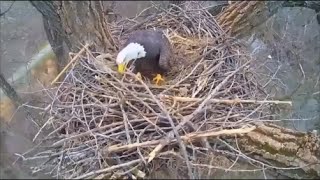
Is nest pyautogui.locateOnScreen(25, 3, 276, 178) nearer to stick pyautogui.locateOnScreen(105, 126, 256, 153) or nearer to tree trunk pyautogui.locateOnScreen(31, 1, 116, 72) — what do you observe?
stick pyautogui.locateOnScreen(105, 126, 256, 153)

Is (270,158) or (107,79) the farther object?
(107,79)

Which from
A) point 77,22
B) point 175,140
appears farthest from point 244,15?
point 175,140

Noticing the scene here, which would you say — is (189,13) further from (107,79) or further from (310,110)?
(310,110)

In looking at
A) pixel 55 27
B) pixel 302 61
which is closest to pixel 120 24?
pixel 55 27

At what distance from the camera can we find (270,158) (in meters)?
2.72

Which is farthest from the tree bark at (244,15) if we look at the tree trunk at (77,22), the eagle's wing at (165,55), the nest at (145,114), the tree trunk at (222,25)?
the tree trunk at (77,22)

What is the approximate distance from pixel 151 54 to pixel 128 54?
25cm

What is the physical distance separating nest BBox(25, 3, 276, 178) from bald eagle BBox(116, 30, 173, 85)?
0.10 metres

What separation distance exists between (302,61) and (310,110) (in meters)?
0.47

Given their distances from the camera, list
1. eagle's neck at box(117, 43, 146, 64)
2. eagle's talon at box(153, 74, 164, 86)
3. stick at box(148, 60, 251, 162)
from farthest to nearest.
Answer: eagle's talon at box(153, 74, 164, 86) → eagle's neck at box(117, 43, 146, 64) → stick at box(148, 60, 251, 162)

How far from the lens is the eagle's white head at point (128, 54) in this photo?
320 centimetres

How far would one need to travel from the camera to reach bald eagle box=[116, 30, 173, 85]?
348 cm

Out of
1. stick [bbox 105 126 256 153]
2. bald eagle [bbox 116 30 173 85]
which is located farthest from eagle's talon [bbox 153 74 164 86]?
stick [bbox 105 126 256 153]

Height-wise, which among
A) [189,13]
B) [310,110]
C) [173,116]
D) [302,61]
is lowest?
[310,110]
